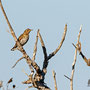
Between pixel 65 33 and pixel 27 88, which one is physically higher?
pixel 65 33

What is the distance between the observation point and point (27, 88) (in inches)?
160

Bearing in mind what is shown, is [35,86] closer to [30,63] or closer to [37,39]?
[30,63]

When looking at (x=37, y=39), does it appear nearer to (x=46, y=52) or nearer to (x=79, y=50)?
(x=46, y=52)

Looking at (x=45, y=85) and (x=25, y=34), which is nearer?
(x=45, y=85)

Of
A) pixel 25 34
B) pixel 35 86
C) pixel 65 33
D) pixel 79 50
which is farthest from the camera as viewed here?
pixel 25 34

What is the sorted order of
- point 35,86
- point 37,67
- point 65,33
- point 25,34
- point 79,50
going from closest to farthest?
point 79,50 < point 35,86 < point 37,67 < point 65,33 < point 25,34

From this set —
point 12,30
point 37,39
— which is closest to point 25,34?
point 37,39

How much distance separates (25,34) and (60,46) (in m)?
9.96

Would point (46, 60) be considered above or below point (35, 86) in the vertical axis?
above

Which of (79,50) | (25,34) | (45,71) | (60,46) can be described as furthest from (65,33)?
(25,34)

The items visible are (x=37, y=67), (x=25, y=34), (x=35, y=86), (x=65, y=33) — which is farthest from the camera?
(x=25, y=34)

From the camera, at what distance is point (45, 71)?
167 inches

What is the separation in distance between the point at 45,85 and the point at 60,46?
640mm

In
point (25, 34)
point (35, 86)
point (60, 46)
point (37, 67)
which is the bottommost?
point (35, 86)
